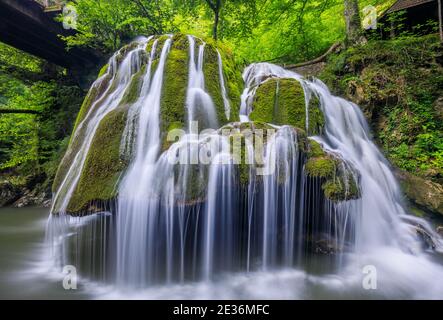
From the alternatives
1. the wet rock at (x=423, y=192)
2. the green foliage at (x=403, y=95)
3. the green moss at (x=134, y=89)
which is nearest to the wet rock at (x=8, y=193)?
the green moss at (x=134, y=89)

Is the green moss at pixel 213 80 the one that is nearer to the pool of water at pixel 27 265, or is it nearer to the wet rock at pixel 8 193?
the pool of water at pixel 27 265

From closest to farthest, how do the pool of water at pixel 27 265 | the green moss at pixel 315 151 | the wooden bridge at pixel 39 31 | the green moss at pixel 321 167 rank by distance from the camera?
1. the pool of water at pixel 27 265
2. the green moss at pixel 321 167
3. the green moss at pixel 315 151
4. the wooden bridge at pixel 39 31

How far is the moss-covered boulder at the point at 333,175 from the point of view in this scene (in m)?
3.41

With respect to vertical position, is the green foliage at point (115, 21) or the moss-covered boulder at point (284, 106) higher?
the green foliage at point (115, 21)

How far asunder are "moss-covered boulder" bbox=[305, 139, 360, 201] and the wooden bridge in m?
9.51

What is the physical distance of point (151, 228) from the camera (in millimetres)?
3371

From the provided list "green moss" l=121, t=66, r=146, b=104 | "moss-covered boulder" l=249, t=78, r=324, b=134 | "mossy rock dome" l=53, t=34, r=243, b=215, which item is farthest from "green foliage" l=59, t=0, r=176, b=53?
"moss-covered boulder" l=249, t=78, r=324, b=134

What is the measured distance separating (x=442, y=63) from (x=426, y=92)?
1243 mm

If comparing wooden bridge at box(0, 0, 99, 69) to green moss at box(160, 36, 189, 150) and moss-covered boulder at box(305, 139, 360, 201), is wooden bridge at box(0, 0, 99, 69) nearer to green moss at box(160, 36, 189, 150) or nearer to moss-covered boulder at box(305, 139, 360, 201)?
green moss at box(160, 36, 189, 150)

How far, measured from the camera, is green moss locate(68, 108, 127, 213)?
3.42 metres

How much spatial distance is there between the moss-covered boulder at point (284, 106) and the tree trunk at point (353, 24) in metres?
5.06

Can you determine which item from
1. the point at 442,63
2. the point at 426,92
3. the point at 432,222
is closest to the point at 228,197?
the point at 432,222
